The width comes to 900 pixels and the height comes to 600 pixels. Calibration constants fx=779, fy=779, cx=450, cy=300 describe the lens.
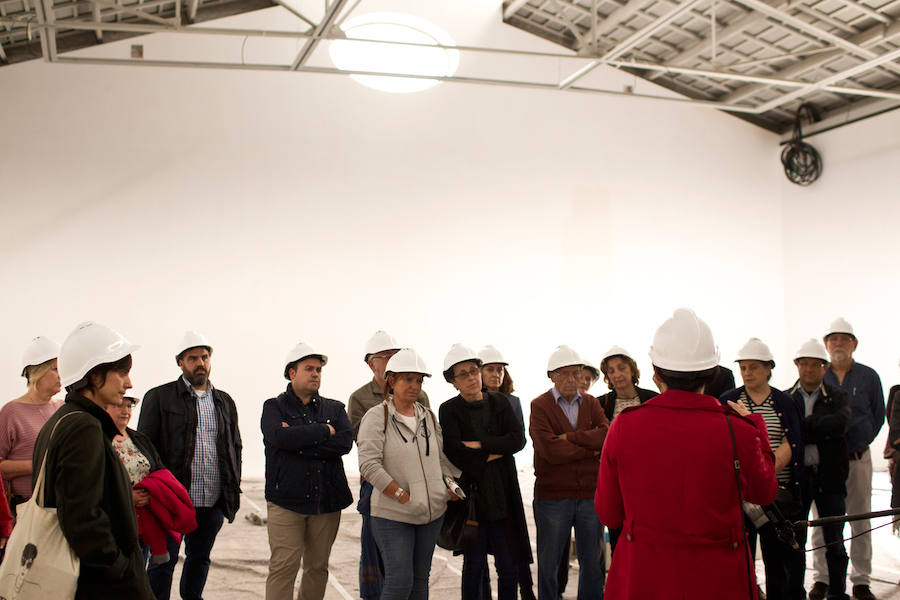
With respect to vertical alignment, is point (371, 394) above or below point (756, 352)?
below

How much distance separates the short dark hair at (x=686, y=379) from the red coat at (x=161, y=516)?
1786 millimetres

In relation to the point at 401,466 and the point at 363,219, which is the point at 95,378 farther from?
the point at 363,219

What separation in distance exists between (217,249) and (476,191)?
3380 millimetres

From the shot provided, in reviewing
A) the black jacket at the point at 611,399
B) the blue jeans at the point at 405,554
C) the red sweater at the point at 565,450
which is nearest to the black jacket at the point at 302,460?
the blue jeans at the point at 405,554

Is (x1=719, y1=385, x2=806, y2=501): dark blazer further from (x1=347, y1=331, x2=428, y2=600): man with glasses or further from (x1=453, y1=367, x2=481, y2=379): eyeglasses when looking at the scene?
(x1=347, y1=331, x2=428, y2=600): man with glasses

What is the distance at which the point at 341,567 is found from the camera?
5902 millimetres

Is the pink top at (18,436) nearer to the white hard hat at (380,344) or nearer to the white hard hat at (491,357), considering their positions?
the white hard hat at (380,344)

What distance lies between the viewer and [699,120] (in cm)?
1156

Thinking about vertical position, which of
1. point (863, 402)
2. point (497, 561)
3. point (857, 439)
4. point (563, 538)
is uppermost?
point (863, 402)

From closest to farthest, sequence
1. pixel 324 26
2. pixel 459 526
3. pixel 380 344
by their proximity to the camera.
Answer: pixel 459 526
pixel 380 344
pixel 324 26

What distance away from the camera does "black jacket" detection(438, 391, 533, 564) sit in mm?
4137

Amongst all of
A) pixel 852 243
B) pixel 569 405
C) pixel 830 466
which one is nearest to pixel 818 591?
pixel 830 466

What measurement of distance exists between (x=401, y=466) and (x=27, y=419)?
1.93 metres

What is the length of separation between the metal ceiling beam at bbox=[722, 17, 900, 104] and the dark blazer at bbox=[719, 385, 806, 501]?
659cm
